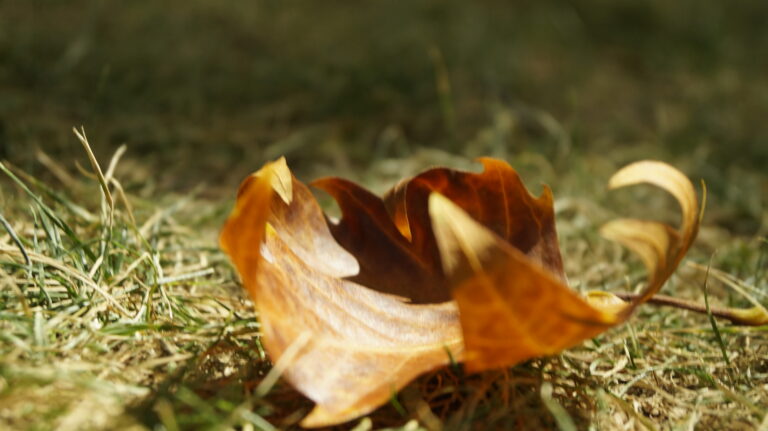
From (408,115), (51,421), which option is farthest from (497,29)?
(51,421)

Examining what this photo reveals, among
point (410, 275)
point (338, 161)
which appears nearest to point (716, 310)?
point (410, 275)

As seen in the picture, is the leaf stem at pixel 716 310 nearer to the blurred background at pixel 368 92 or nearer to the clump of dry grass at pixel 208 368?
the clump of dry grass at pixel 208 368

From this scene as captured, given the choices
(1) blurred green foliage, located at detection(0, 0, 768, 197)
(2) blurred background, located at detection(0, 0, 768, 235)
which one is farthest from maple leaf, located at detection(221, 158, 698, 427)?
(1) blurred green foliage, located at detection(0, 0, 768, 197)

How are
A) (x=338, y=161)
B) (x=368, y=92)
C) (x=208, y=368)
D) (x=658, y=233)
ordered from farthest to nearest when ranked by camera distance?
(x=368, y=92)
(x=338, y=161)
(x=208, y=368)
(x=658, y=233)

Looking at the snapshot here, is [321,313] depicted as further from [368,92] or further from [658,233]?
[368,92]

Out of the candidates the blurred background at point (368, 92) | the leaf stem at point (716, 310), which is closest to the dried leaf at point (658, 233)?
the leaf stem at point (716, 310)

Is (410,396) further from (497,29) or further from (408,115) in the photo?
(497,29)
